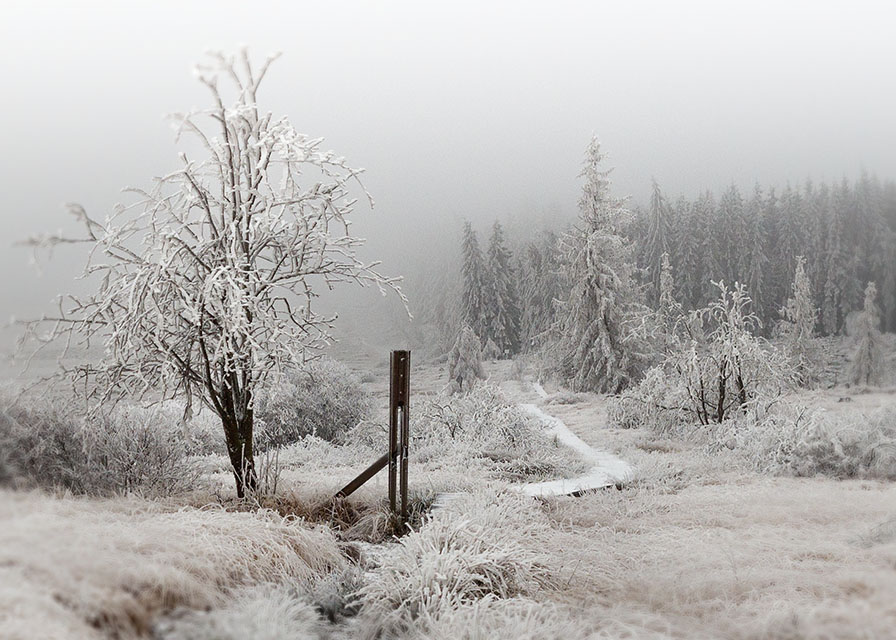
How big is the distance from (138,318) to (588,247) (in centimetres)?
820

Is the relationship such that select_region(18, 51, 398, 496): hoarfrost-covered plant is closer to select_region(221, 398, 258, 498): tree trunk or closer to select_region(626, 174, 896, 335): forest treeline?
select_region(221, 398, 258, 498): tree trunk

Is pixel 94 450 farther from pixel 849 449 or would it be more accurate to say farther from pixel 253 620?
pixel 849 449

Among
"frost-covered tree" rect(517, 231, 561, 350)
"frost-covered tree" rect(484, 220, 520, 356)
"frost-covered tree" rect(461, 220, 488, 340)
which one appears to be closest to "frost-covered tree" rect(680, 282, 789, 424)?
"frost-covered tree" rect(517, 231, 561, 350)

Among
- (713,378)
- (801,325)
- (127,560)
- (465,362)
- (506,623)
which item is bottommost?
(506,623)

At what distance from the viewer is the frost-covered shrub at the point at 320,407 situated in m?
9.25

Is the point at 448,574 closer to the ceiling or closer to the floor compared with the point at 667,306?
closer to the floor

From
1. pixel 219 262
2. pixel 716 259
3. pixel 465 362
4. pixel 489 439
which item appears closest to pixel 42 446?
pixel 219 262

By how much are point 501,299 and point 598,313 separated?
1.47 meters

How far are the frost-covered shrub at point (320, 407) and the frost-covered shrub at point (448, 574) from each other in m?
5.95

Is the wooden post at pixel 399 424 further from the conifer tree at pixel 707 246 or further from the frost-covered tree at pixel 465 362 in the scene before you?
A: the conifer tree at pixel 707 246

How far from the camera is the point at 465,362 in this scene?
10508 mm

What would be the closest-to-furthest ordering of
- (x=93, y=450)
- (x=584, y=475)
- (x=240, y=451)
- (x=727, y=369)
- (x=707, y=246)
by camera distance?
1. (x=93, y=450)
2. (x=240, y=451)
3. (x=584, y=475)
4. (x=727, y=369)
5. (x=707, y=246)

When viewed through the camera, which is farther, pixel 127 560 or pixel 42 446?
pixel 42 446

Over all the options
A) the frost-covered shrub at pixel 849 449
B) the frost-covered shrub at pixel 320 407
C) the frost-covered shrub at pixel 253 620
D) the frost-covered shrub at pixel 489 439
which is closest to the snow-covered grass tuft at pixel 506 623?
the frost-covered shrub at pixel 253 620
